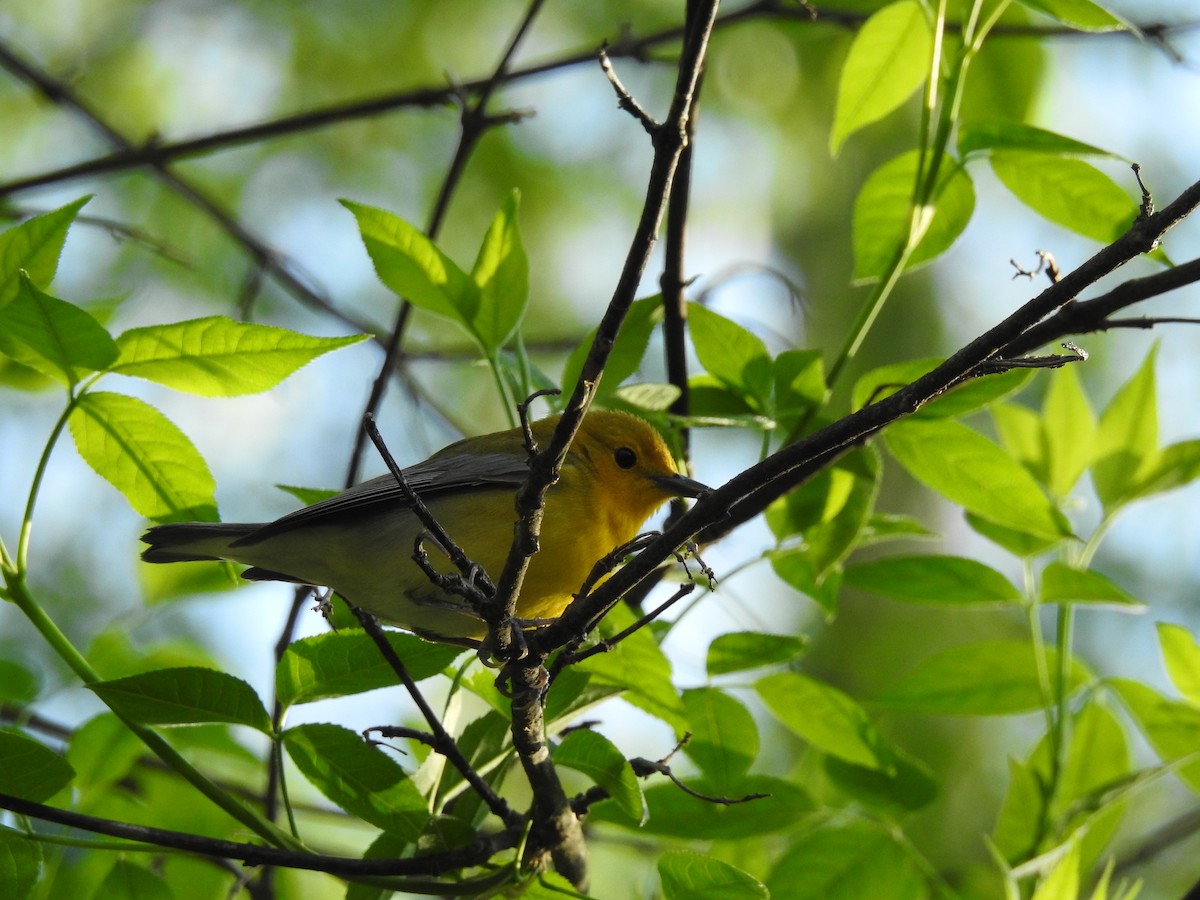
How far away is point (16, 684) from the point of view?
4.12 m

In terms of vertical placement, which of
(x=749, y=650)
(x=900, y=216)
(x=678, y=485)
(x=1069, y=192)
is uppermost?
(x=900, y=216)

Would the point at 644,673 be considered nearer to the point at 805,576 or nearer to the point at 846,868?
the point at 805,576

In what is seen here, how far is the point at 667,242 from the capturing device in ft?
14.1

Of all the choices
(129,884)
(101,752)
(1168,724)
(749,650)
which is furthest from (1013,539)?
Answer: (101,752)

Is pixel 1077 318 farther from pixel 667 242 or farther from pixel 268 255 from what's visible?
pixel 268 255

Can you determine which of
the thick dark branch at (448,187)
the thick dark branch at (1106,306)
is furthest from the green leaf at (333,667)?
the thick dark branch at (1106,306)

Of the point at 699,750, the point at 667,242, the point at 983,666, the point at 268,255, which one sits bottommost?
the point at 699,750

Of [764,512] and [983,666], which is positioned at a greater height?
[764,512]

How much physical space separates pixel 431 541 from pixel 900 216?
1.91m

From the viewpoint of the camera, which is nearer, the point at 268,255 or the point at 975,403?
the point at 975,403

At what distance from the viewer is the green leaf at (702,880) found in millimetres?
2607

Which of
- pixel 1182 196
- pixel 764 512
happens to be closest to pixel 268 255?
pixel 764 512

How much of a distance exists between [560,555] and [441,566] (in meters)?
0.42

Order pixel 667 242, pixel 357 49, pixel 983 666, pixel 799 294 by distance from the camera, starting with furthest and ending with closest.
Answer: pixel 357 49 → pixel 799 294 → pixel 667 242 → pixel 983 666
